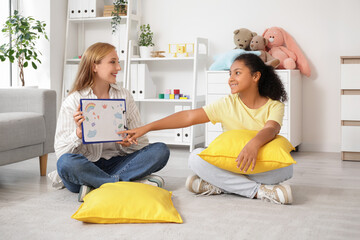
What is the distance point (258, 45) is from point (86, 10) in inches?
65.0

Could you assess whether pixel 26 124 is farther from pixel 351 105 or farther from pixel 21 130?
pixel 351 105

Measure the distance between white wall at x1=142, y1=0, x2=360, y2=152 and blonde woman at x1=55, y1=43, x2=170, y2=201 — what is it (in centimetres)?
185

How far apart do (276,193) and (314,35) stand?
6.75 ft

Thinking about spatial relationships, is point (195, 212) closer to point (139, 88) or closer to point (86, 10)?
point (139, 88)

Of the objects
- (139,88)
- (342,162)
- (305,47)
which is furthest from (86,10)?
(342,162)

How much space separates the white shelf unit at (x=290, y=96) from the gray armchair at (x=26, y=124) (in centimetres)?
130

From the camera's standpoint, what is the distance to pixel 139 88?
156 inches

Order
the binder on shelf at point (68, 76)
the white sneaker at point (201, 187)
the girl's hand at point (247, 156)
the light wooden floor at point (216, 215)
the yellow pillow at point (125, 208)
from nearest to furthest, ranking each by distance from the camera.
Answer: the light wooden floor at point (216, 215), the yellow pillow at point (125, 208), the girl's hand at point (247, 156), the white sneaker at point (201, 187), the binder on shelf at point (68, 76)

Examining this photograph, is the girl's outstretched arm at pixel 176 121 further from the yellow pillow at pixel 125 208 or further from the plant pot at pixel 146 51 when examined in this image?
the plant pot at pixel 146 51

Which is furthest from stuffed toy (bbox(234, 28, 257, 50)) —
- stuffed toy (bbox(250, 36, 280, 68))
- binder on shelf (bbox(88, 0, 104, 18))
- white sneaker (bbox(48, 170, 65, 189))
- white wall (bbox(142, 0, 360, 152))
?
white sneaker (bbox(48, 170, 65, 189))

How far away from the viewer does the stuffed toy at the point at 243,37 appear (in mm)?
3643

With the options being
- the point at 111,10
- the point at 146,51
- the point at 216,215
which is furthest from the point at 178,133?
the point at 216,215

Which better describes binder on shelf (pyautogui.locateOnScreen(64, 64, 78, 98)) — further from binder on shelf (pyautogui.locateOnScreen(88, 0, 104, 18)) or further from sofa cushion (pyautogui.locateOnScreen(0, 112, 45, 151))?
sofa cushion (pyautogui.locateOnScreen(0, 112, 45, 151))

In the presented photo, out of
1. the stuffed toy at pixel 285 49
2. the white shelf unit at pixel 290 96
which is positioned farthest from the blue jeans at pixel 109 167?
the stuffed toy at pixel 285 49
